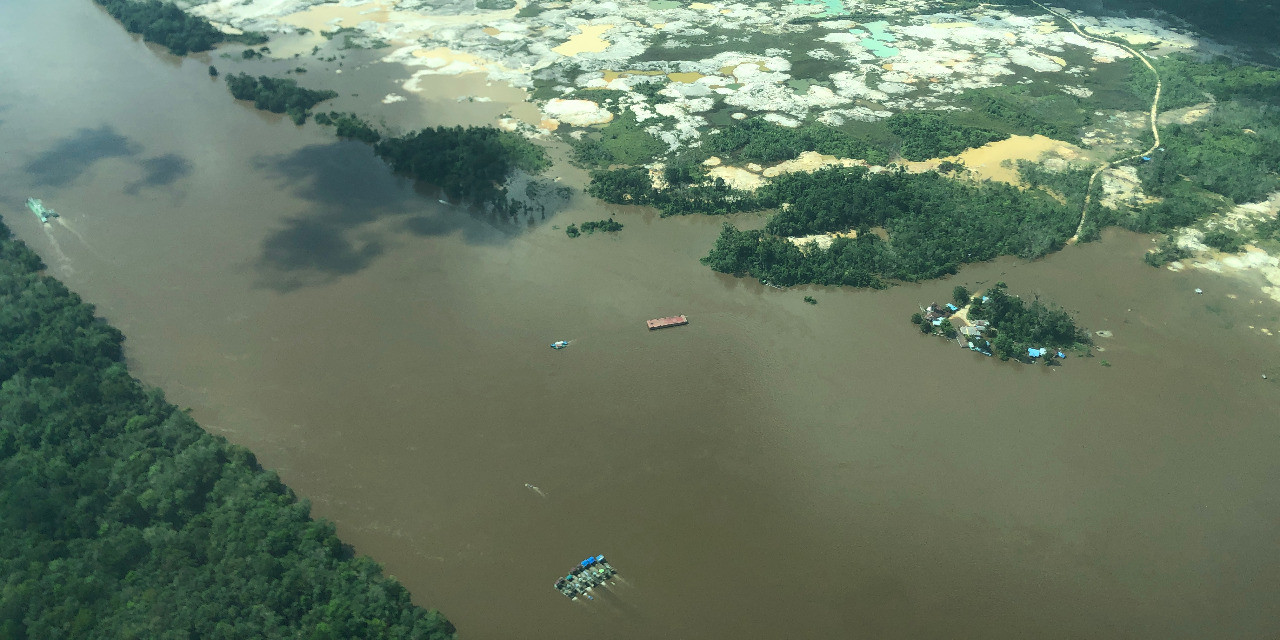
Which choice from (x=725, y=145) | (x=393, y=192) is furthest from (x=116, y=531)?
(x=725, y=145)

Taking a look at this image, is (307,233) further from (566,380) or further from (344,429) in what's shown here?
(566,380)

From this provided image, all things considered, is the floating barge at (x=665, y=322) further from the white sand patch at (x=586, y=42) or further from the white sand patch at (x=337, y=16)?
the white sand patch at (x=337, y=16)

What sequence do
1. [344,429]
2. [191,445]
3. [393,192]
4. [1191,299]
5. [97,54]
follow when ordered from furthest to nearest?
[97,54]
[393,192]
[1191,299]
[344,429]
[191,445]

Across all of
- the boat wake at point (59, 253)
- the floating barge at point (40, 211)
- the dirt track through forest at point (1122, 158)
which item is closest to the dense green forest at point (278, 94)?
the floating barge at point (40, 211)

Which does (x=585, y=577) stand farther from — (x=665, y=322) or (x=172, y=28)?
(x=172, y=28)

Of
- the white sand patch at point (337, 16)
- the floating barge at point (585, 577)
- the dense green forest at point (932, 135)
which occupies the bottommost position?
the floating barge at point (585, 577)
